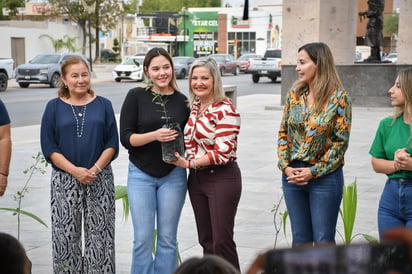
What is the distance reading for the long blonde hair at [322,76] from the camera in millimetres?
4520

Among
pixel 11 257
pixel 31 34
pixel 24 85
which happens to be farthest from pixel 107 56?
pixel 11 257

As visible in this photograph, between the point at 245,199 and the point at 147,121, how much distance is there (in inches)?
165

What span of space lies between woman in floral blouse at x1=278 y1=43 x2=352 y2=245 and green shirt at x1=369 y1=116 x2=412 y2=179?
0.78ft

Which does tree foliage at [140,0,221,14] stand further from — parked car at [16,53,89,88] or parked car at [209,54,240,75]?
parked car at [16,53,89,88]

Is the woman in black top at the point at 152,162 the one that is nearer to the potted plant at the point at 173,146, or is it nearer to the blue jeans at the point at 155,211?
the blue jeans at the point at 155,211

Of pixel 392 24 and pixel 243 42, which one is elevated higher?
pixel 392 24

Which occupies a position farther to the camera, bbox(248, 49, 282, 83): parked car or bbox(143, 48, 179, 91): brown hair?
bbox(248, 49, 282, 83): parked car

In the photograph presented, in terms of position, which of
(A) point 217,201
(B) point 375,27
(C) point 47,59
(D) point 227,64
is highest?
(B) point 375,27

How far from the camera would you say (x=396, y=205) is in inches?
167

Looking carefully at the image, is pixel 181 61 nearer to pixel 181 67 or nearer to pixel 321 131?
pixel 181 67

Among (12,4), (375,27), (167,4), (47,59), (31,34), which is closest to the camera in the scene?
(375,27)

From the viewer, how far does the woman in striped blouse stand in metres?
4.50

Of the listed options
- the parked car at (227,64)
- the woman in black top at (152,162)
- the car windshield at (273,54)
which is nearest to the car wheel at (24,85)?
the car windshield at (273,54)

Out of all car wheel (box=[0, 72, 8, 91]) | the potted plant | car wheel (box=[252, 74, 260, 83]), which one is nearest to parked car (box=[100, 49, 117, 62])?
car wheel (box=[252, 74, 260, 83])
